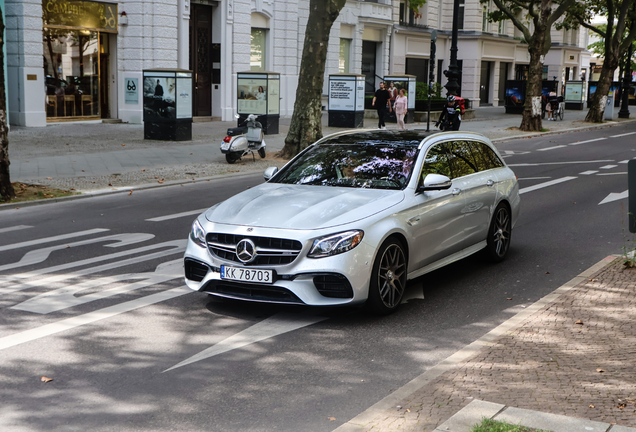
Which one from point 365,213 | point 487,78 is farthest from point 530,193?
point 487,78

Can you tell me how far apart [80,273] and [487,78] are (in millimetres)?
49098

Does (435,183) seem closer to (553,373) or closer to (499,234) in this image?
(499,234)

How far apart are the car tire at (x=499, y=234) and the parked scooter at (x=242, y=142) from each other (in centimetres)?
1003

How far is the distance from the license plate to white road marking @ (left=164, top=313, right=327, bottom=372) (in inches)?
15.8

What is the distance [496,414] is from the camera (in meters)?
4.17

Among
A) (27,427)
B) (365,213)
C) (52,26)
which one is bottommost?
(27,427)

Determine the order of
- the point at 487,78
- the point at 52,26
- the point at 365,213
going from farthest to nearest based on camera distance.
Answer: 1. the point at 487,78
2. the point at 52,26
3. the point at 365,213

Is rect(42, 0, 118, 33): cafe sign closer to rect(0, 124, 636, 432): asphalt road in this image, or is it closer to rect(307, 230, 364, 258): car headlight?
rect(0, 124, 636, 432): asphalt road

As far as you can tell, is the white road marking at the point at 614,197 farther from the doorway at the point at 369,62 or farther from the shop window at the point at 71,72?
the doorway at the point at 369,62

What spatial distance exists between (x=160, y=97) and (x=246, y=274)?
15983 mm

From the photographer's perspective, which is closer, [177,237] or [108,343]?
[108,343]

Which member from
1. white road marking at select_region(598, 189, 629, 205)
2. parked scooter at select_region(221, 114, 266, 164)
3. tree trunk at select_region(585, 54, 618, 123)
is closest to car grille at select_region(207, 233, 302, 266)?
white road marking at select_region(598, 189, 629, 205)

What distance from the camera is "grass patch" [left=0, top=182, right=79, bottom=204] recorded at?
41.2ft

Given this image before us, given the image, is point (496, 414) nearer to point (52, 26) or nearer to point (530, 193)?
point (530, 193)
